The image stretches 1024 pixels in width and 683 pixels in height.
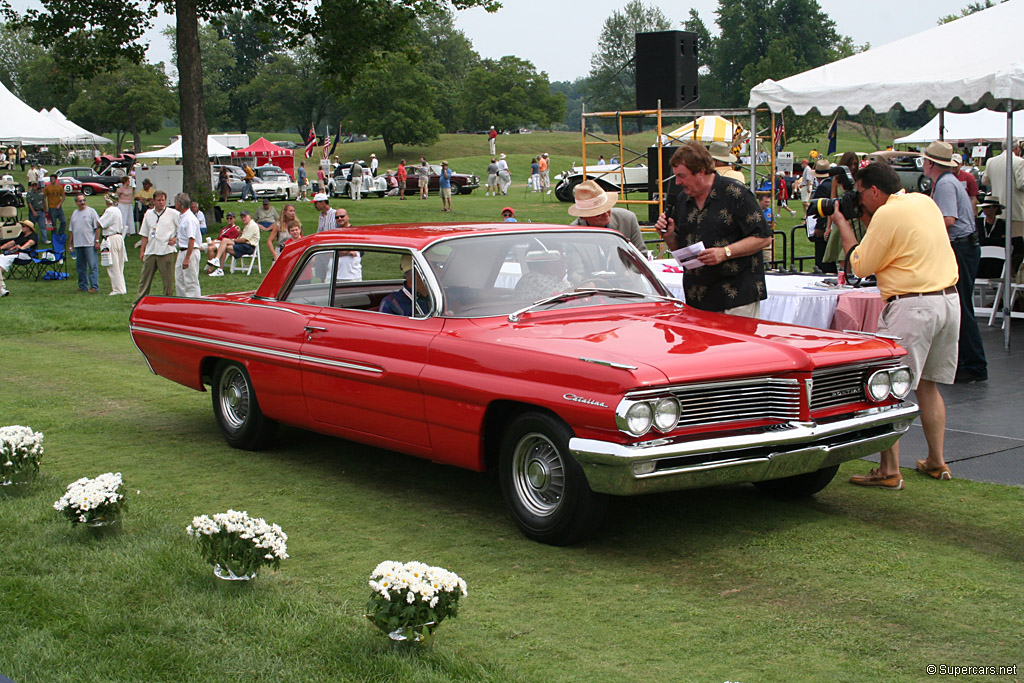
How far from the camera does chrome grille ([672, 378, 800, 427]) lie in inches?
195

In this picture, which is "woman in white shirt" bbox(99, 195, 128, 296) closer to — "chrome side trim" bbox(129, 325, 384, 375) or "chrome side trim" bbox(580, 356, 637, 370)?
"chrome side trim" bbox(129, 325, 384, 375)

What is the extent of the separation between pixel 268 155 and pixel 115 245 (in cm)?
4286

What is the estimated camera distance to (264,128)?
391ft

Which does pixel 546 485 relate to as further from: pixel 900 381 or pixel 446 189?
pixel 446 189

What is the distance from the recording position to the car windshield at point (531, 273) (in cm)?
608

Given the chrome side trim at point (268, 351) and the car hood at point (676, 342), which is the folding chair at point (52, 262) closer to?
the chrome side trim at point (268, 351)

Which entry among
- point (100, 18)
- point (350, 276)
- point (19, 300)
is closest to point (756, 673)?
point (350, 276)

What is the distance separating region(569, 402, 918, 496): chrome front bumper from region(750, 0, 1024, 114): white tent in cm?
625

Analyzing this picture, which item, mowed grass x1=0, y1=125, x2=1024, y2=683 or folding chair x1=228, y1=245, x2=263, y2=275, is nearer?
mowed grass x1=0, y1=125, x2=1024, y2=683

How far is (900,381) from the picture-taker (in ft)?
18.8

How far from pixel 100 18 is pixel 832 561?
87.8ft

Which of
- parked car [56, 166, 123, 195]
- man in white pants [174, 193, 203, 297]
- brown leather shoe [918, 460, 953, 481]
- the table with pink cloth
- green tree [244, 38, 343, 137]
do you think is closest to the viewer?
brown leather shoe [918, 460, 953, 481]

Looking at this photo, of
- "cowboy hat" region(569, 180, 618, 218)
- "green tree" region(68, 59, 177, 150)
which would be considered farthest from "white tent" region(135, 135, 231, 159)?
"cowboy hat" region(569, 180, 618, 218)

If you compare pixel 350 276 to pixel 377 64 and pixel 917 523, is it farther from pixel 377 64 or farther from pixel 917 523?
pixel 377 64
